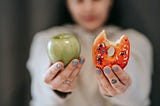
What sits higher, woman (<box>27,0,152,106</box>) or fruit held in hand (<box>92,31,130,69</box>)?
fruit held in hand (<box>92,31,130,69</box>)

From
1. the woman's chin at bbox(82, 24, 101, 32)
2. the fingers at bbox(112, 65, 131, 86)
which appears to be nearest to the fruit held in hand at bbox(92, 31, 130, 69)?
the fingers at bbox(112, 65, 131, 86)

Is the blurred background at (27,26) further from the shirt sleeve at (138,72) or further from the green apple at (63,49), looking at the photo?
the green apple at (63,49)

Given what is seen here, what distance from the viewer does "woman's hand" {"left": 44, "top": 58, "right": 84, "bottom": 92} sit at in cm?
72

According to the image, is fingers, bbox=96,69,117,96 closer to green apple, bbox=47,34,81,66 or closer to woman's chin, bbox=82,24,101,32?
green apple, bbox=47,34,81,66

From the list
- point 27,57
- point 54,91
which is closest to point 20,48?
point 27,57

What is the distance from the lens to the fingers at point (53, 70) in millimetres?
714

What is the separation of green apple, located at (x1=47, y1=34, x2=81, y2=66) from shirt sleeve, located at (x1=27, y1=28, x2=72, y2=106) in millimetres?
138

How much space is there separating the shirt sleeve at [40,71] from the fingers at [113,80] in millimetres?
163

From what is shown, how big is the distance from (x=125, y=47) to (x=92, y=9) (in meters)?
0.32

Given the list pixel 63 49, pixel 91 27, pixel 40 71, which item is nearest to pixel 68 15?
pixel 91 27

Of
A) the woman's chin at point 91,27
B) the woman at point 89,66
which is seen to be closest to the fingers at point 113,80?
the woman at point 89,66

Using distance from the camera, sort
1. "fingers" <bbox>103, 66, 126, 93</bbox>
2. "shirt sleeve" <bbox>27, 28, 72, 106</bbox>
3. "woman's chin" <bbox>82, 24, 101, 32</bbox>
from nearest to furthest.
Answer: "fingers" <bbox>103, 66, 126, 93</bbox> → "shirt sleeve" <bbox>27, 28, 72, 106</bbox> → "woman's chin" <bbox>82, 24, 101, 32</bbox>

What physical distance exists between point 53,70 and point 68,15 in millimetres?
433

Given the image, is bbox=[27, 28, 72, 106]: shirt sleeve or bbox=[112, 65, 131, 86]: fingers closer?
bbox=[112, 65, 131, 86]: fingers
